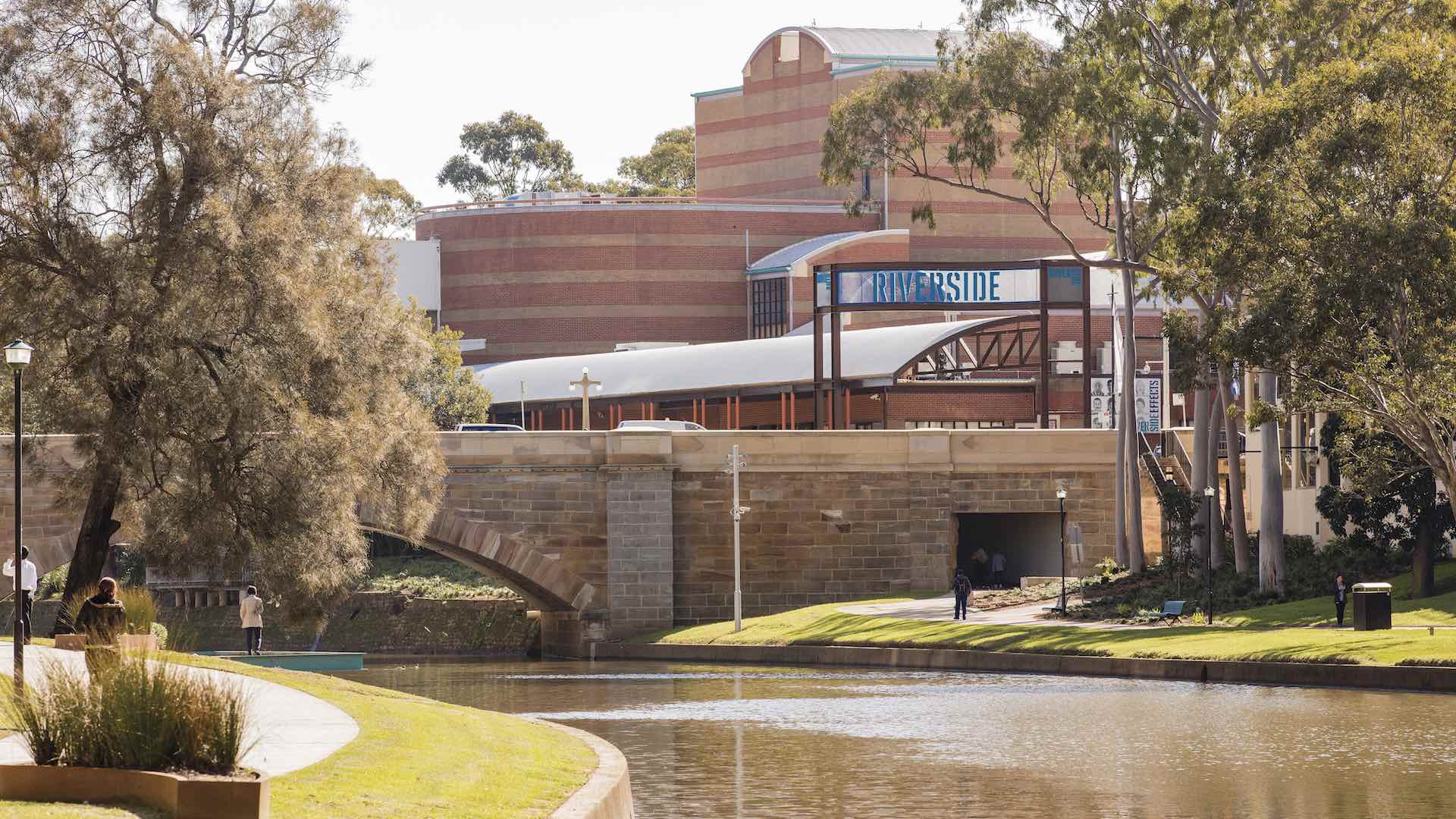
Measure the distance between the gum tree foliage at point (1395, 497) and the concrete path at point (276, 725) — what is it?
23970mm

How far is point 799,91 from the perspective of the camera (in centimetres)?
9794

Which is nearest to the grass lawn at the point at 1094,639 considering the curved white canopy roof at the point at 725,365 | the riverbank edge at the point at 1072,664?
the riverbank edge at the point at 1072,664

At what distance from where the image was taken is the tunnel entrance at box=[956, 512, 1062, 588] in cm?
5381

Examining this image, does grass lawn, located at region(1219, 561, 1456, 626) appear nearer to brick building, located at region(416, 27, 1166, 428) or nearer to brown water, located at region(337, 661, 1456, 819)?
brown water, located at region(337, 661, 1456, 819)

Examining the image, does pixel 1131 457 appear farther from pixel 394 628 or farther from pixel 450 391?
pixel 450 391

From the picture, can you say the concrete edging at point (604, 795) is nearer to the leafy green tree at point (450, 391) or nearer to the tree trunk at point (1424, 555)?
the tree trunk at point (1424, 555)

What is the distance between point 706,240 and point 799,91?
10.7 meters

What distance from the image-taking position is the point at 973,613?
43156mm

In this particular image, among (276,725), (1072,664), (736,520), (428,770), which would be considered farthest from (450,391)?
(428,770)

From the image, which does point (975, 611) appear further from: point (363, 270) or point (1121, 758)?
point (1121, 758)

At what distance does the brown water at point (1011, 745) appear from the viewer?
1709 cm

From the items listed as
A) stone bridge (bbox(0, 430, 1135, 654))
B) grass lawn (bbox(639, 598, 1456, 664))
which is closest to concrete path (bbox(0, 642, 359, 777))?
grass lawn (bbox(639, 598, 1456, 664))

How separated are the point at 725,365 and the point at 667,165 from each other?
68.7 metres

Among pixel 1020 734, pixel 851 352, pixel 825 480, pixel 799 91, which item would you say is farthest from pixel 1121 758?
pixel 799 91
